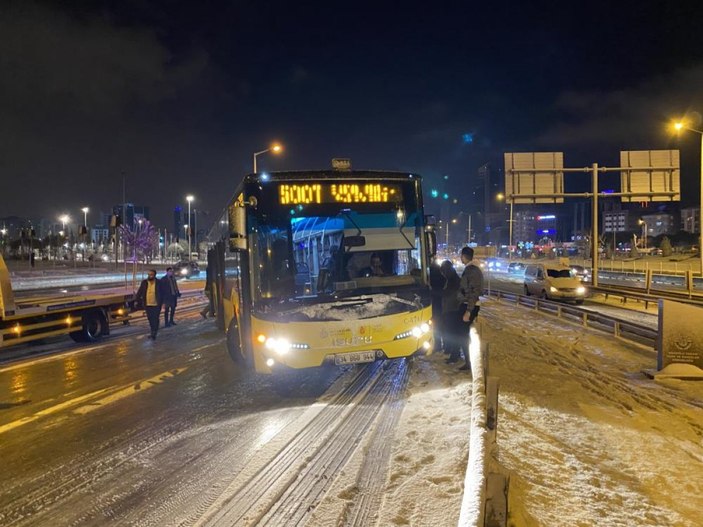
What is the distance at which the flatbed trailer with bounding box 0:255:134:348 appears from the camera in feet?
37.1

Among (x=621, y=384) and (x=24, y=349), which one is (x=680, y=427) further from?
(x=24, y=349)

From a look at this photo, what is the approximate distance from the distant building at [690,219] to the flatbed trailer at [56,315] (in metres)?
150

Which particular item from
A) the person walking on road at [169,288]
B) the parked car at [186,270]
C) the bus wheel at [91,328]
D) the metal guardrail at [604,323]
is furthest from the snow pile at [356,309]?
the parked car at [186,270]

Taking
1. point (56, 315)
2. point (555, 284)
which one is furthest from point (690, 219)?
point (56, 315)

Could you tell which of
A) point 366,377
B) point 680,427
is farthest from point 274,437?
point 680,427

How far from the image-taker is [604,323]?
1438 centimetres

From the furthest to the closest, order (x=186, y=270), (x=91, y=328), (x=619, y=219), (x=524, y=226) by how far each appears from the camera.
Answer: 1. (x=524, y=226)
2. (x=619, y=219)
3. (x=186, y=270)
4. (x=91, y=328)

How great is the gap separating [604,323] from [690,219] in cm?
15514

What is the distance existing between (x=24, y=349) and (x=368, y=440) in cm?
1135

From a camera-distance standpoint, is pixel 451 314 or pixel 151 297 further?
pixel 151 297

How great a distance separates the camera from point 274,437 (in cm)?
593

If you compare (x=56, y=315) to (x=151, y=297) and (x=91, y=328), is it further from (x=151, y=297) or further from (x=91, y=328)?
(x=151, y=297)

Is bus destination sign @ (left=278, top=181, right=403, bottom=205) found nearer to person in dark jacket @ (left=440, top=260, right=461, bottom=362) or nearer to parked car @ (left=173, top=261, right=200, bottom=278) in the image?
person in dark jacket @ (left=440, top=260, right=461, bottom=362)

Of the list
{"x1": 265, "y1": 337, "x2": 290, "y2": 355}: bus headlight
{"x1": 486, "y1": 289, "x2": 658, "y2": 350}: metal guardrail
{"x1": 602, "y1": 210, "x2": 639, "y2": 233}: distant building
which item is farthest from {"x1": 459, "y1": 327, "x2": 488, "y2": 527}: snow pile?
{"x1": 602, "y1": 210, "x2": 639, "y2": 233}: distant building
